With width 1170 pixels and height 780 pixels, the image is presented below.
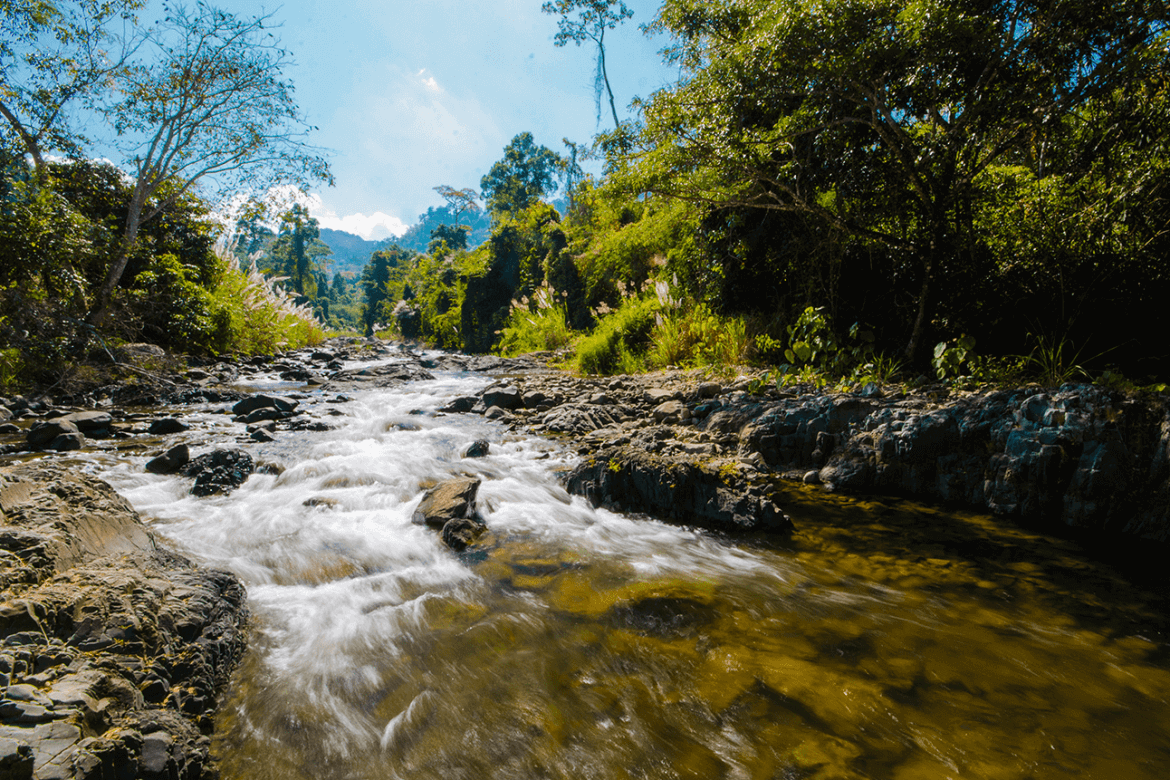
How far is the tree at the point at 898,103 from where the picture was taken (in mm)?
3721

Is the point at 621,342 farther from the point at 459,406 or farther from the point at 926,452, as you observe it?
the point at 926,452

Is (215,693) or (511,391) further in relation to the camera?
(511,391)

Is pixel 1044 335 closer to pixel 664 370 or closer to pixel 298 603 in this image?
pixel 664 370

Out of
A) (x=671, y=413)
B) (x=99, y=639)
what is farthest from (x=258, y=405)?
(x=99, y=639)

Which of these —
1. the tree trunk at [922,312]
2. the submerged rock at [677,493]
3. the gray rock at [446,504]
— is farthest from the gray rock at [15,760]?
the tree trunk at [922,312]

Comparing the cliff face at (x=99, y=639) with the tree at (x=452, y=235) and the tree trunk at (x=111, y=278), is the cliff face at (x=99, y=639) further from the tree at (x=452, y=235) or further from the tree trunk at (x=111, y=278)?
the tree at (x=452, y=235)

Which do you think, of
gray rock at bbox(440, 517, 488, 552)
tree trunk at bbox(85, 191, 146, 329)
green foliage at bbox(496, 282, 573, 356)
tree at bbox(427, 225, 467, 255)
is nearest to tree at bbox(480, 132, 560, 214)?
tree at bbox(427, 225, 467, 255)

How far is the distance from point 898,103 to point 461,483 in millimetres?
5782

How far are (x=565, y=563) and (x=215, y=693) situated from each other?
1809 millimetres

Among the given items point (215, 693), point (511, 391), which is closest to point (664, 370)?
point (511, 391)

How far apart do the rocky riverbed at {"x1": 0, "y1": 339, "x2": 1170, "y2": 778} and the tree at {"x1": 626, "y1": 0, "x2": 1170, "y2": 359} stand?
168 centimetres

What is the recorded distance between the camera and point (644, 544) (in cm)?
329

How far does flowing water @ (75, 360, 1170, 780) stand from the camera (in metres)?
1.61

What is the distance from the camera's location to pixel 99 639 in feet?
4.92
